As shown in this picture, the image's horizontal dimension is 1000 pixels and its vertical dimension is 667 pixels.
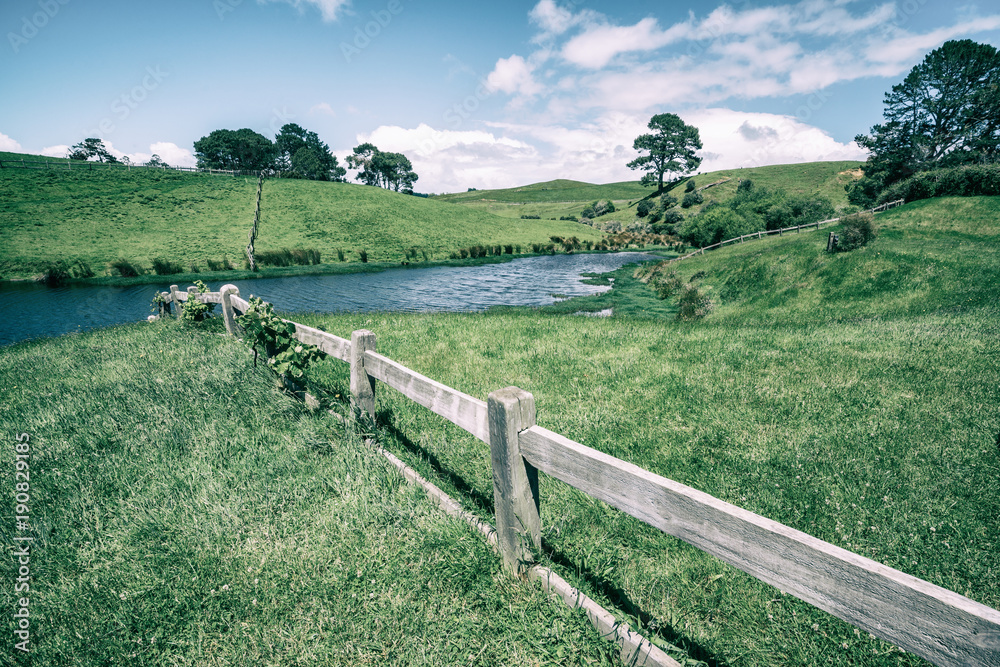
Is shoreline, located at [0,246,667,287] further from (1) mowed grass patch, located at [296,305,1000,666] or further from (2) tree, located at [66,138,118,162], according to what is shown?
(2) tree, located at [66,138,118,162]

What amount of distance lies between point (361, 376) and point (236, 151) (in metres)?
144

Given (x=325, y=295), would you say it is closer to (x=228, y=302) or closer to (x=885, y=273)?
(x=228, y=302)

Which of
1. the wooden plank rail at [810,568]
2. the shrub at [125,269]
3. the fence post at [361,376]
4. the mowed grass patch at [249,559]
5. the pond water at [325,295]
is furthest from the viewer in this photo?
the shrub at [125,269]

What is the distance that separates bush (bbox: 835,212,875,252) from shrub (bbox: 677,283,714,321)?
7119mm

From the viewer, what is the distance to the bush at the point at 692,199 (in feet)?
295

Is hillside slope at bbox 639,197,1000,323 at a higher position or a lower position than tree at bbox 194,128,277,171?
lower

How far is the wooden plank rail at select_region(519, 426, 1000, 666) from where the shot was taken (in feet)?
4.89

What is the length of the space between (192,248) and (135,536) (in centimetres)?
5093

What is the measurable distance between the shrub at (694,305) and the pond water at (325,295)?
770 centimetres

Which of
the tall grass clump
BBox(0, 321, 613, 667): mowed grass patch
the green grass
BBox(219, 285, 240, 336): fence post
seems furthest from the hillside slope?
the tall grass clump

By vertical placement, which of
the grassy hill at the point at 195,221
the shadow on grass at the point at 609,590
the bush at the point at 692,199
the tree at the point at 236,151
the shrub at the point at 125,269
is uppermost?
the tree at the point at 236,151

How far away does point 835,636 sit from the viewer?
10.8 ft

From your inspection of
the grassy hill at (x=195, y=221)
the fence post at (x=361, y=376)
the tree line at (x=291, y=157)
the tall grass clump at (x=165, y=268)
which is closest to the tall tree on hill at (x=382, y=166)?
the tree line at (x=291, y=157)

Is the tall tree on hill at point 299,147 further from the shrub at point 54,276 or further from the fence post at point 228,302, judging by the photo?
the fence post at point 228,302
